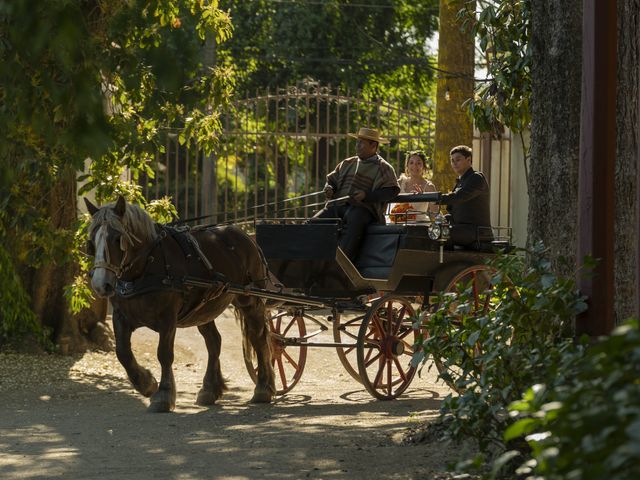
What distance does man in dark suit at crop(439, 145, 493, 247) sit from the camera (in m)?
11.3

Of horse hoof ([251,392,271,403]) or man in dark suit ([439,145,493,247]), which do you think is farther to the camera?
man in dark suit ([439,145,493,247])

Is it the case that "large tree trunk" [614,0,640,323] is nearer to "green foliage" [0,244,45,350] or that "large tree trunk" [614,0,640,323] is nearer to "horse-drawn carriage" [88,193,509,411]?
"horse-drawn carriage" [88,193,509,411]

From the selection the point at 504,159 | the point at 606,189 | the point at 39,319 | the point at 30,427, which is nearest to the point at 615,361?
the point at 606,189

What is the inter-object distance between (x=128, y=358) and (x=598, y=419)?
6.72 m

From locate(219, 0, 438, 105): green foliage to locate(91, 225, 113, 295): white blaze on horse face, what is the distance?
1680 centimetres

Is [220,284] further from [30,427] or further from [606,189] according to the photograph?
[606,189]

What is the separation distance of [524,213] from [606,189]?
986 centimetres

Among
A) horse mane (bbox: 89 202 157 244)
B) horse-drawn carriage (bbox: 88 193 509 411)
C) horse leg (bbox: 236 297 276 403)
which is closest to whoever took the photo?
horse mane (bbox: 89 202 157 244)

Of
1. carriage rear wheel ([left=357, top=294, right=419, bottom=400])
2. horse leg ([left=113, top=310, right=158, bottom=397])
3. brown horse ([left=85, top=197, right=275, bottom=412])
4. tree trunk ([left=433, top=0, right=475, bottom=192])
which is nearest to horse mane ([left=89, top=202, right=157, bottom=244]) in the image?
brown horse ([left=85, top=197, right=275, bottom=412])

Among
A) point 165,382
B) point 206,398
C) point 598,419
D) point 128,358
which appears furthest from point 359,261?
point 598,419

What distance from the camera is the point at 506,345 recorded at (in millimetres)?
6328

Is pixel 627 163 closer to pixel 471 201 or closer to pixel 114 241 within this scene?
pixel 114 241

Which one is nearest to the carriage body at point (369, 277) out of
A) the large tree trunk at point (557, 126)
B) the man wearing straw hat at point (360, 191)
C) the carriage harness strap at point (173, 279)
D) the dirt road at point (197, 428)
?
the man wearing straw hat at point (360, 191)

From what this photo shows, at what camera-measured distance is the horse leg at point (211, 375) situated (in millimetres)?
10586
